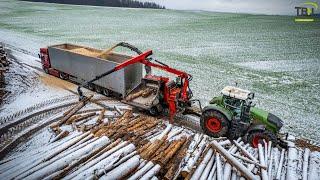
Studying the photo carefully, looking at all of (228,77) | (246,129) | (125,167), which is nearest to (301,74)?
(228,77)

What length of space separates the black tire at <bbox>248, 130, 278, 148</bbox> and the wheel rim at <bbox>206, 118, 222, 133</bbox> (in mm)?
1513

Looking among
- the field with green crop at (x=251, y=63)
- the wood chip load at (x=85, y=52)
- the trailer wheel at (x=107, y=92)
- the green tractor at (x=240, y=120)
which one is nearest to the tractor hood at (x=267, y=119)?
the green tractor at (x=240, y=120)

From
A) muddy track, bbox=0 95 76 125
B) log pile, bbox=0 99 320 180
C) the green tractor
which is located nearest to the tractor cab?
the green tractor

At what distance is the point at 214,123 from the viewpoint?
1326 centimetres

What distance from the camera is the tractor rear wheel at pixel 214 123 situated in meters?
12.8

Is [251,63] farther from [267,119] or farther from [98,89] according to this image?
[267,119]

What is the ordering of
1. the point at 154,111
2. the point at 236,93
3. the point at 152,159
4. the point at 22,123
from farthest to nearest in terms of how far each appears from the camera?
the point at 154,111 < the point at 22,123 < the point at 236,93 < the point at 152,159

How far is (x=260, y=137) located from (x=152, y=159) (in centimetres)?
508

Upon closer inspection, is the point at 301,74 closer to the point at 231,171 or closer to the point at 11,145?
the point at 231,171

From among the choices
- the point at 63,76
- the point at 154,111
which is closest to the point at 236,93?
the point at 154,111

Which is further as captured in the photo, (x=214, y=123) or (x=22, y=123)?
(x=22, y=123)

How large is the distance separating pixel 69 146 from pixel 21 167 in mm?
1976

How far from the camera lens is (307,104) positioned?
1803 centimetres

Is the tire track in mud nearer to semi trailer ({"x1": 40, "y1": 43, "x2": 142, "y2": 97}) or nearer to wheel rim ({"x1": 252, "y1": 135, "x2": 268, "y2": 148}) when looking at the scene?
semi trailer ({"x1": 40, "y1": 43, "x2": 142, "y2": 97})
